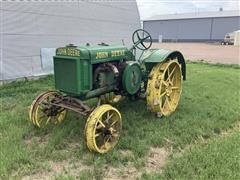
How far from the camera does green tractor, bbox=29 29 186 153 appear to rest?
139 inches

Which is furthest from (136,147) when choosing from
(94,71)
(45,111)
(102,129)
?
(45,111)

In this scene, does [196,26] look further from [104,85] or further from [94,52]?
[94,52]

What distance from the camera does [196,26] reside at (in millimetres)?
54281

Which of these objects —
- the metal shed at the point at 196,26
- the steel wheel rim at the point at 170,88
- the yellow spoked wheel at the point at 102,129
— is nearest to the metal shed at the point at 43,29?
the steel wheel rim at the point at 170,88

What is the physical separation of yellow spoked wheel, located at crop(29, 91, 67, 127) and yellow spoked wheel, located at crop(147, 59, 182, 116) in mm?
1330

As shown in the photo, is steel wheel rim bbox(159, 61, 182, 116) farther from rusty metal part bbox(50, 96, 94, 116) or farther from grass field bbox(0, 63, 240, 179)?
rusty metal part bbox(50, 96, 94, 116)

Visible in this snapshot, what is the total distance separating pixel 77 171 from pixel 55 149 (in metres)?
0.59

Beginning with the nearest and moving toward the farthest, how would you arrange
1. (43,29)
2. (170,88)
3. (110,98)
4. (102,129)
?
(102,129) < (110,98) < (170,88) < (43,29)

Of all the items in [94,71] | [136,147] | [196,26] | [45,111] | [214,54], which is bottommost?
[214,54]

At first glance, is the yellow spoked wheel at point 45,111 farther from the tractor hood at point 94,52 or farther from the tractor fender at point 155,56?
the tractor fender at point 155,56

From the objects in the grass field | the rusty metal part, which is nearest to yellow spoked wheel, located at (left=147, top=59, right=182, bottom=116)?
the grass field

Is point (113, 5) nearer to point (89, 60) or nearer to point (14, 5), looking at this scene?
point (14, 5)

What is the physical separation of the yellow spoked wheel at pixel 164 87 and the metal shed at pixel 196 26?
158ft

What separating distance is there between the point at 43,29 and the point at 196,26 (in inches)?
1974
